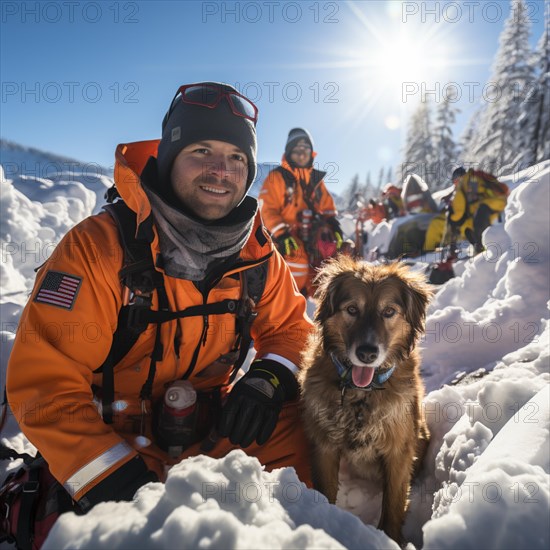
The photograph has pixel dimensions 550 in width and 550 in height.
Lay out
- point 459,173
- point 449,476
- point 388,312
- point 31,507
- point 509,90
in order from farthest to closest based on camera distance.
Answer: point 509,90 → point 459,173 → point 388,312 → point 449,476 → point 31,507

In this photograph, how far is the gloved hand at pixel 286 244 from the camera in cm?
855

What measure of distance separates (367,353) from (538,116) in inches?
1351

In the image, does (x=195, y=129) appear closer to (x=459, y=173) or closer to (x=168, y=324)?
(x=168, y=324)

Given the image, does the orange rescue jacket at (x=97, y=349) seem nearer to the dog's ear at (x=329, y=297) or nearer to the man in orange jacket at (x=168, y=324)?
the man in orange jacket at (x=168, y=324)

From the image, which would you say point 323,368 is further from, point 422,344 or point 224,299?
point 422,344

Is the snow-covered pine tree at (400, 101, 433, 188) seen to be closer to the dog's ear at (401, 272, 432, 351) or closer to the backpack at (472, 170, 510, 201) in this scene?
the backpack at (472, 170, 510, 201)

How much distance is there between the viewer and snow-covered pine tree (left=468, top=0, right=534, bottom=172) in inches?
1188

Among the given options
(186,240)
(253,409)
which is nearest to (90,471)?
(253,409)

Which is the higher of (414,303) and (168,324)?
(414,303)

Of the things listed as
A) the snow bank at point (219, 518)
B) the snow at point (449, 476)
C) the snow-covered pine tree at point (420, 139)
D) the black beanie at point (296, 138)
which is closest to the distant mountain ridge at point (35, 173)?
the black beanie at point (296, 138)

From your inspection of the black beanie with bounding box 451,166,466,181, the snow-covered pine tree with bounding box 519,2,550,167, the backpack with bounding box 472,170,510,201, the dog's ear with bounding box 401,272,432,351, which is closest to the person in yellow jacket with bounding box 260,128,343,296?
the dog's ear with bounding box 401,272,432,351

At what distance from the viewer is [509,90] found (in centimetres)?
3094

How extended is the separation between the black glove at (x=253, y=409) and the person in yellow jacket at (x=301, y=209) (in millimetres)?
5665

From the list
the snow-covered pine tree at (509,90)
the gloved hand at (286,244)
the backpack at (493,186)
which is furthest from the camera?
the snow-covered pine tree at (509,90)
